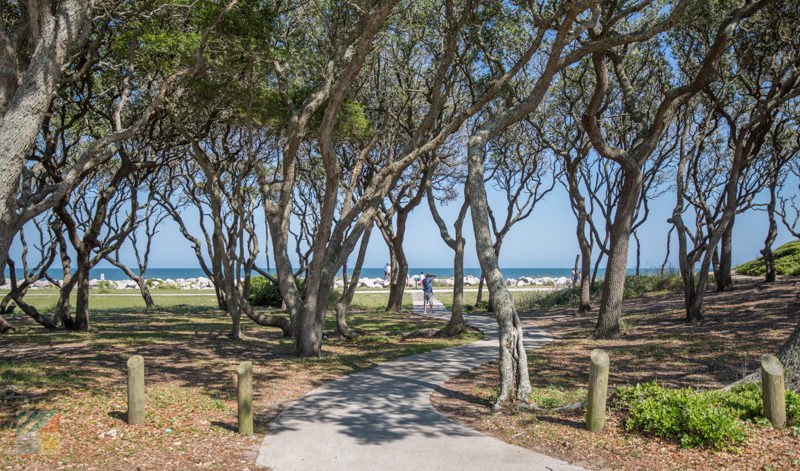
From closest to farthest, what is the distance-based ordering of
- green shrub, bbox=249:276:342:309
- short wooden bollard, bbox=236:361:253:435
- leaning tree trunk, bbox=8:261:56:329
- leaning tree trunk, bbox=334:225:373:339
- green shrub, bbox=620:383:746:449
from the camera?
1. green shrub, bbox=620:383:746:449
2. short wooden bollard, bbox=236:361:253:435
3. leaning tree trunk, bbox=334:225:373:339
4. leaning tree trunk, bbox=8:261:56:329
5. green shrub, bbox=249:276:342:309

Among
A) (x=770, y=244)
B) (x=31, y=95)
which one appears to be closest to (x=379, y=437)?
(x=31, y=95)

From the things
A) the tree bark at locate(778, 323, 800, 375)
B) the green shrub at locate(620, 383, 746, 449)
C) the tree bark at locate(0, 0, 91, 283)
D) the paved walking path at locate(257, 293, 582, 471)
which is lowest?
the paved walking path at locate(257, 293, 582, 471)

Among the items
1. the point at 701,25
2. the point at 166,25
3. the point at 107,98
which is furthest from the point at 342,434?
the point at 701,25

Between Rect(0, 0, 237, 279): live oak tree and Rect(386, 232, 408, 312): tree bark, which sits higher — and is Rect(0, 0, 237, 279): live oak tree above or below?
above

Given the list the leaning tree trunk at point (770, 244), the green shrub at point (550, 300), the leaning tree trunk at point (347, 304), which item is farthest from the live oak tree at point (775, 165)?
the leaning tree trunk at point (347, 304)

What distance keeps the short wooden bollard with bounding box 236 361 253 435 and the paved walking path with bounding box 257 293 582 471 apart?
0.92ft

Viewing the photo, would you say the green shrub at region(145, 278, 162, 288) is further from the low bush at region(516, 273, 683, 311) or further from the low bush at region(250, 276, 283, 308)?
the low bush at region(516, 273, 683, 311)

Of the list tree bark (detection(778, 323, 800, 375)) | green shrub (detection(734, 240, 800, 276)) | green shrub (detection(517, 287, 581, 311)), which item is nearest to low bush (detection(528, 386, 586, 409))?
tree bark (detection(778, 323, 800, 375))

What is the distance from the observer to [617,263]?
508 inches

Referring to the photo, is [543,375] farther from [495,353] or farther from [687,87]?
[687,87]

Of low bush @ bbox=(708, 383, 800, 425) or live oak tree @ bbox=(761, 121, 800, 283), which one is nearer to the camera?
low bush @ bbox=(708, 383, 800, 425)

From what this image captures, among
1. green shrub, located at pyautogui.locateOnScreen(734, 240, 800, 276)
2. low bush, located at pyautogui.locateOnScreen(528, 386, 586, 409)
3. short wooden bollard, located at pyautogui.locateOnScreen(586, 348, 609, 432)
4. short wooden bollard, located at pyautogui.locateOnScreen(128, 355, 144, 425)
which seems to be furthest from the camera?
green shrub, located at pyautogui.locateOnScreen(734, 240, 800, 276)

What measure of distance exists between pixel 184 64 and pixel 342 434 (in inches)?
350

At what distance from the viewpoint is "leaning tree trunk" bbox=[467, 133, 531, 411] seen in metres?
7.16
